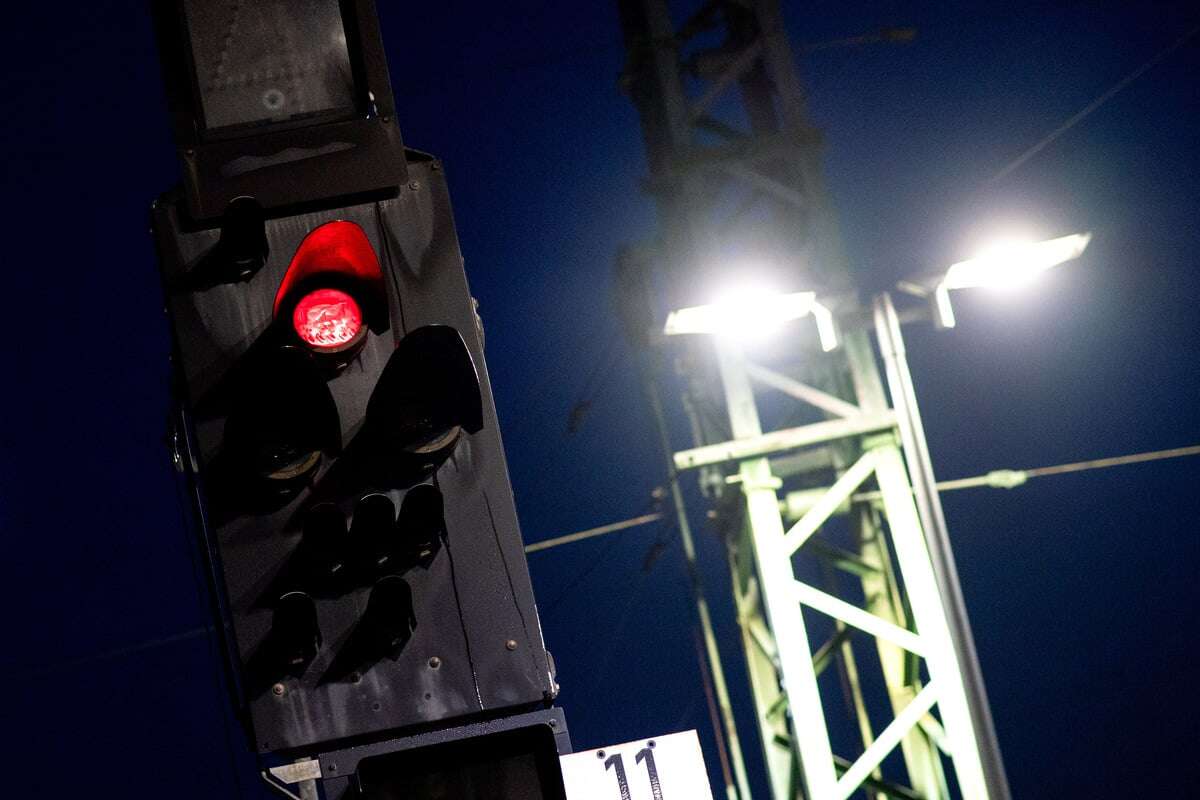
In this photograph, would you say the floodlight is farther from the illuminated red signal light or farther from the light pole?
the illuminated red signal light

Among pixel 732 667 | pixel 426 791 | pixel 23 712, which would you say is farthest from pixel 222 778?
pixel 426 791

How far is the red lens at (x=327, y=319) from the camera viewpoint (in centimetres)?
316

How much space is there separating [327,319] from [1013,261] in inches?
169

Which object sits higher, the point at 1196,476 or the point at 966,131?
the point at 966,131

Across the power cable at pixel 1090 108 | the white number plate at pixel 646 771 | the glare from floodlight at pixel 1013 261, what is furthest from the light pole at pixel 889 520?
the power cable at pixel 1090 108

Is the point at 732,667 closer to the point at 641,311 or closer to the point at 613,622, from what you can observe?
the point at 613,622

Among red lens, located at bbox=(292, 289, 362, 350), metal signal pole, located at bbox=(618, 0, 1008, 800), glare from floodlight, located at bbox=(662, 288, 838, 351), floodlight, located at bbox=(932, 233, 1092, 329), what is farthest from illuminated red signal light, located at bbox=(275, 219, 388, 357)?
floodlight, located at bbox=(932, 233, 1092, 329)

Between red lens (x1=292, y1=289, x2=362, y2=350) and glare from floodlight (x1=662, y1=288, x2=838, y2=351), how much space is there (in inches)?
131

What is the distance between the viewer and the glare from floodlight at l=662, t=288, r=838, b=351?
643 cm

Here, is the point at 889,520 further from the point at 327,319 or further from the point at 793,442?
the point at 327,319

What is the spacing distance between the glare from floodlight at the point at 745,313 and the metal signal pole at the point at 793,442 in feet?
1.15

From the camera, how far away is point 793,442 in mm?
6852

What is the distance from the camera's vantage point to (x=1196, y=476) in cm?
1522

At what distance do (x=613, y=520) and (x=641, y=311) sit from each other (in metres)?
8.24
